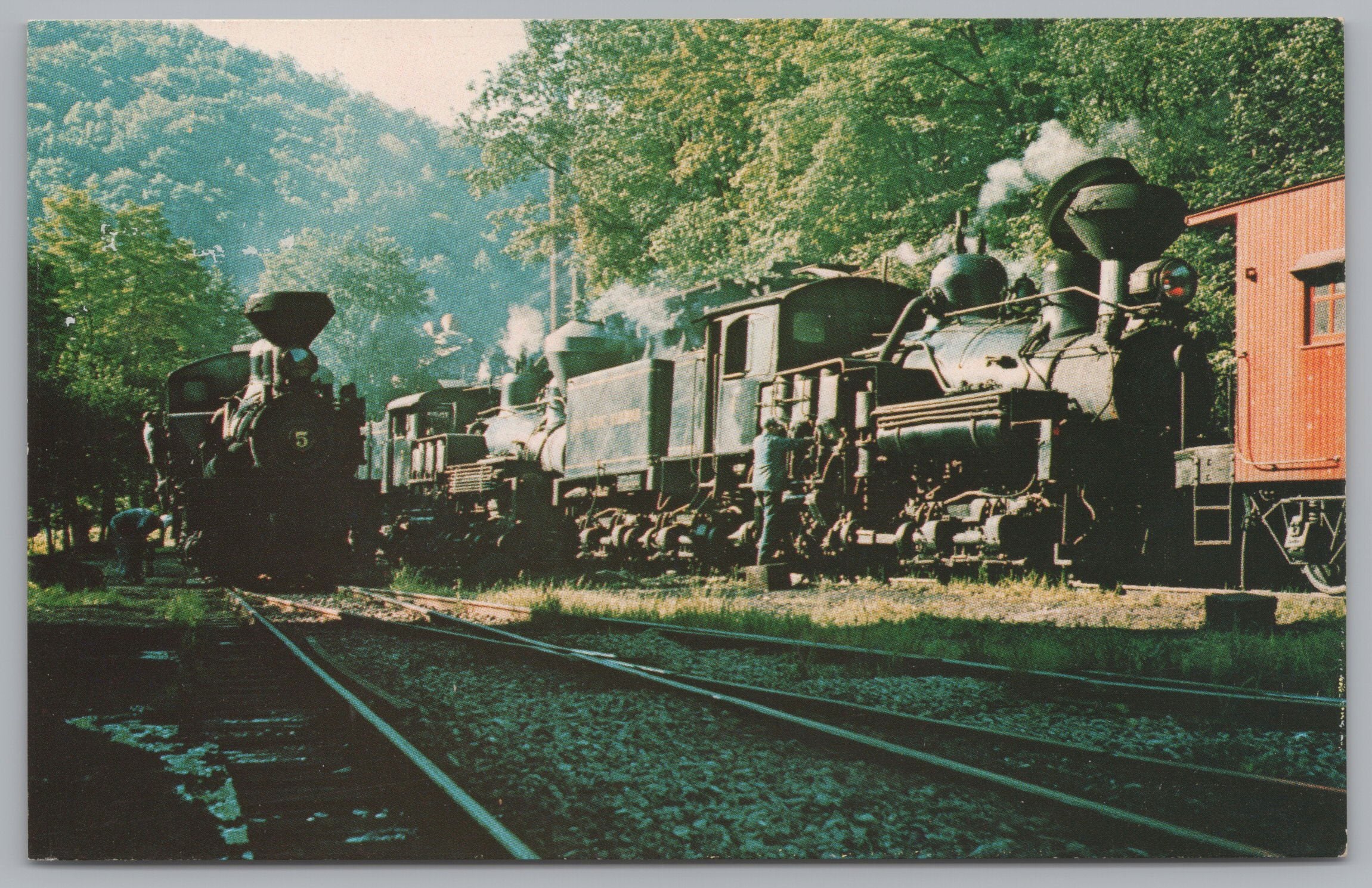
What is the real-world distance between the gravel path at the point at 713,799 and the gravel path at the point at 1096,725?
0.38 m

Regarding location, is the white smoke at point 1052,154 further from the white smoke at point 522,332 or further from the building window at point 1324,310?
the white smoke at point 522,332

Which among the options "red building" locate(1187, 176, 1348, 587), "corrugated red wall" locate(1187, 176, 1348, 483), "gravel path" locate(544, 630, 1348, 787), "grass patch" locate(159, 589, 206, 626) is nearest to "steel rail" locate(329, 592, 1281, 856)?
"gravel path" locate(544, 630, 1348, 787)

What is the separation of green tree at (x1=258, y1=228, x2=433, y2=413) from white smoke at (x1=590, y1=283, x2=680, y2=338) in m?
0.96

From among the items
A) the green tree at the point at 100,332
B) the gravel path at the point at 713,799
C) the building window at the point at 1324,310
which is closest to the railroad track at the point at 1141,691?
the gravel path at the point at 713,799

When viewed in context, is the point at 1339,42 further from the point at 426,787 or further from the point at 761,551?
the point at 426,787

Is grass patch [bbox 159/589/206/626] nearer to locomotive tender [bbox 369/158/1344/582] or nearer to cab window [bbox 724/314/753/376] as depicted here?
locomotive tender [bbox 369/158/1344/582]

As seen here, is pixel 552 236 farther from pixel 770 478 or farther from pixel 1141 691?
pixel 1141 691

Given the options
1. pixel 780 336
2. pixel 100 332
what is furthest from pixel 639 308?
pixel 100 332

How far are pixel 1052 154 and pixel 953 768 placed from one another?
2.34 metres

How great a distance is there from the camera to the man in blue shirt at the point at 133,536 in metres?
4.30

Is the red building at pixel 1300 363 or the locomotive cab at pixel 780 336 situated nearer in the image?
the red building at pixel 1300 363

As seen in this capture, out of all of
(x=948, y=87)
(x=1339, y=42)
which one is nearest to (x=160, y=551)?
(x=948, y=87)

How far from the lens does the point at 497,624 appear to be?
4945mm

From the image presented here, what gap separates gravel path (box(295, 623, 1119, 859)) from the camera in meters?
3.00
